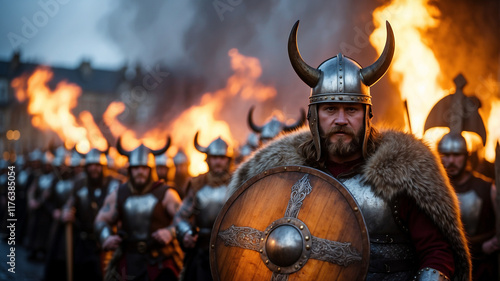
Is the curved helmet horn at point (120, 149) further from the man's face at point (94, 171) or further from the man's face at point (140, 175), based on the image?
the man's face at point (94, 171)

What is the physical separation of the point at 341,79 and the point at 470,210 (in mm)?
3319

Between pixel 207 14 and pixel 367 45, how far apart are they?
5.42 metres

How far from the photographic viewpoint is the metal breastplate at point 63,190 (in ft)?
35.5

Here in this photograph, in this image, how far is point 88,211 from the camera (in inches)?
346

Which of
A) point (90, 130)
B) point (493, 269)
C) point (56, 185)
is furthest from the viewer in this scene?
point (90, 130)

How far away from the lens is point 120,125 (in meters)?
21.7

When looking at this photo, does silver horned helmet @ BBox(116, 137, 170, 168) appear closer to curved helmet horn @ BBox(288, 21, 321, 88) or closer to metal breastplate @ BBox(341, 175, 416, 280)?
curved helmet horn @ BBox(288, 21, 321, 88)

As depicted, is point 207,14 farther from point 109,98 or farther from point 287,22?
point 109,98

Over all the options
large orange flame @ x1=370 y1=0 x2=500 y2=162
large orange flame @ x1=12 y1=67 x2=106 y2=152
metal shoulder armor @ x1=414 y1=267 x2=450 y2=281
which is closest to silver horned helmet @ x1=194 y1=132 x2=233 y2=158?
metal shoulder armor @ x1=414 y1=267 x2=450 y2=281

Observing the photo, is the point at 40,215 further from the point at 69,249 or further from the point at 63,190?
the point at 69,249

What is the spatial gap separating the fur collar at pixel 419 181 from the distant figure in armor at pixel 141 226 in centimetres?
343

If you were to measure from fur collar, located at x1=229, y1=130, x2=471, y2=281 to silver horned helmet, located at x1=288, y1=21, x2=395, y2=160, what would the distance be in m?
0.18

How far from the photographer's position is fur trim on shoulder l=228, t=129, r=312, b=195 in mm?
3410

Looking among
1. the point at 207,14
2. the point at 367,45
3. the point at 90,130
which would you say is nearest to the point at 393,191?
the point at 367,45
